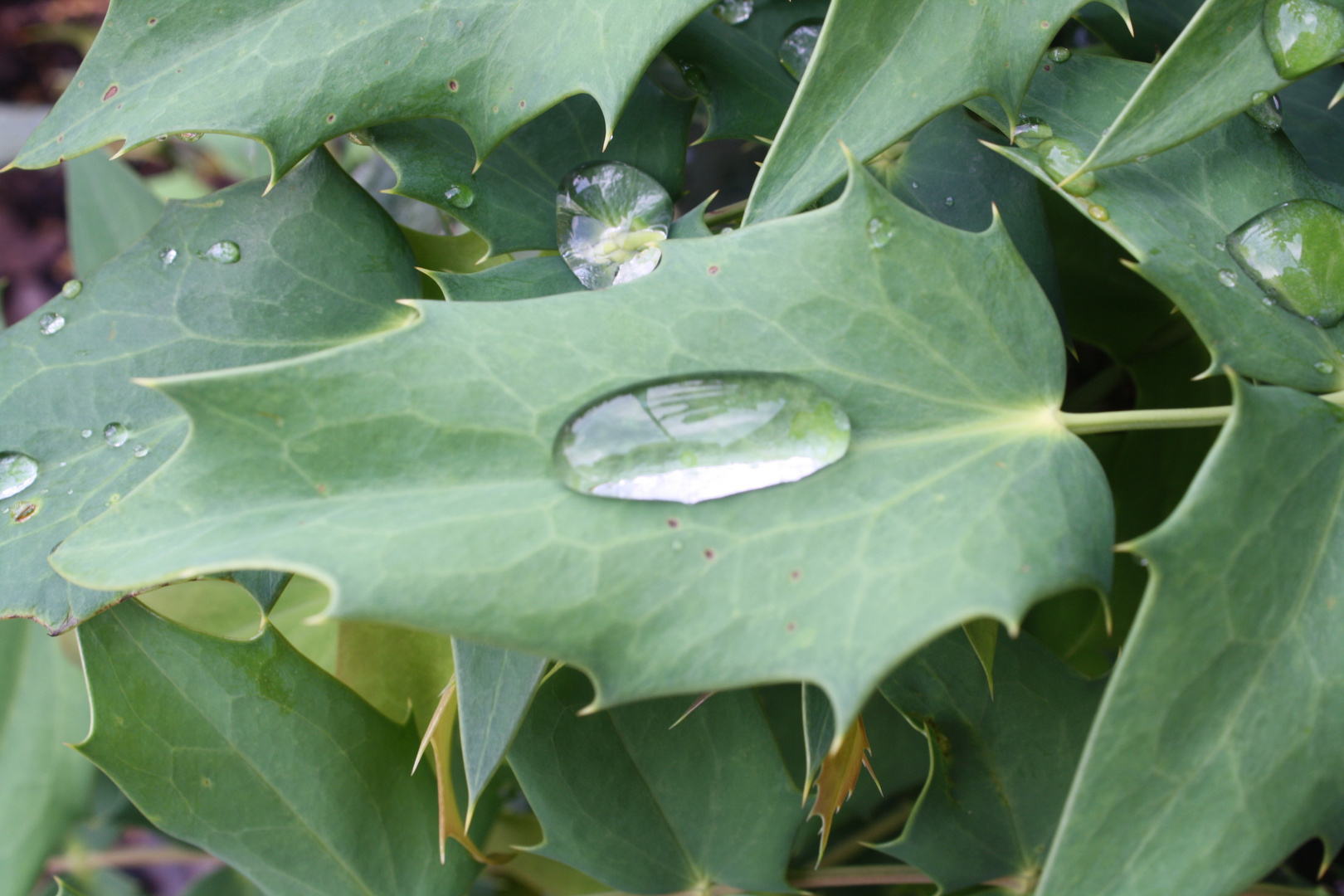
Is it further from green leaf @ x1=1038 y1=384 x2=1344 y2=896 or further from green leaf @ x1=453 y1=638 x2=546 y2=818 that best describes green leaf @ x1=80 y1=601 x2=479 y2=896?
green leaf @ x1=1038 y1=384 x2=1344 y2=896

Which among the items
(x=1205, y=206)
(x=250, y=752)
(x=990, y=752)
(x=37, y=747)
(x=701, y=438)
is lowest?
(x=37, y=747)

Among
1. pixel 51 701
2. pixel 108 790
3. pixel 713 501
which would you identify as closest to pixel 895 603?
pixel 713 501

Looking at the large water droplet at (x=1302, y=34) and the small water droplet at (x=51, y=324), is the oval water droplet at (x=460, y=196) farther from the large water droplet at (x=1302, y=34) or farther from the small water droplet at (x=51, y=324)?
the large water droplet at (x=1302, y=34)

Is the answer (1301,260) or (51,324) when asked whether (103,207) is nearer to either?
(51,324)

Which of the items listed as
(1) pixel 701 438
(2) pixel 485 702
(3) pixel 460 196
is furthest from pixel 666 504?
(3) pixel 460 196

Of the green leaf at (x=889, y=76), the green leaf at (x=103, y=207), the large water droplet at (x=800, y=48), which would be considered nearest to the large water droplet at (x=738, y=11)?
the large water droplet at (x=800, y=48)

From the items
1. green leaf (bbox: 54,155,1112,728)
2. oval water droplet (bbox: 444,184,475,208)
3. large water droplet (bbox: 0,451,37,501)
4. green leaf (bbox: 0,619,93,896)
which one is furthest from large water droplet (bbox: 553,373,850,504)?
green leaf (bbox: 0,619,93,896)

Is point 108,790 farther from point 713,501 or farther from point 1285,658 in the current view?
point 1285,658

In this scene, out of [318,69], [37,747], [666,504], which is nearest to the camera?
[666,504]
